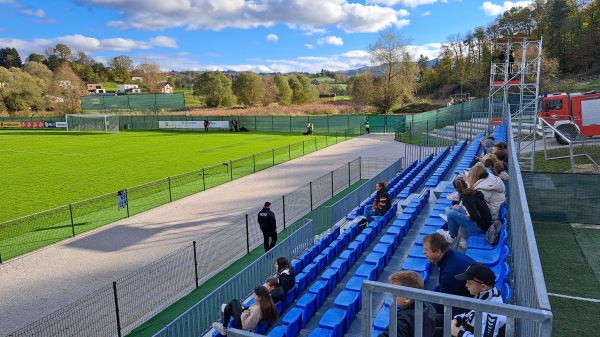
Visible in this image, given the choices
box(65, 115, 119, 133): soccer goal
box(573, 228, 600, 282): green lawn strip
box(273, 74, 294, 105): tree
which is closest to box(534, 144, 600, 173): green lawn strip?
box(573, 228, 600, 282): green lawn strip

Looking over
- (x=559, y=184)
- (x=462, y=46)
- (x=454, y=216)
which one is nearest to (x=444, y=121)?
(x=559, y=184)

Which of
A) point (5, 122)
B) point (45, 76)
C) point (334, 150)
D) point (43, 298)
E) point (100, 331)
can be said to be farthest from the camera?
point (45, 76)

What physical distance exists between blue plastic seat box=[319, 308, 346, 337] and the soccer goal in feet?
180

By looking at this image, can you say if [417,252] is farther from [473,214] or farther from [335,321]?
[335,321]

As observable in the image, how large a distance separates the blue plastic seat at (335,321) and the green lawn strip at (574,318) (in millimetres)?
3851

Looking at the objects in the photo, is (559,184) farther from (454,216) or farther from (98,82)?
(98,82)

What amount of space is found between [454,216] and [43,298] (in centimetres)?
904

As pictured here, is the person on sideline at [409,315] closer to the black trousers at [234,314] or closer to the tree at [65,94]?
the black trousers at [234,314]

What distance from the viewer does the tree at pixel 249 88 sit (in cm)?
7875

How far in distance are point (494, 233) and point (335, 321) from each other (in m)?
2.50

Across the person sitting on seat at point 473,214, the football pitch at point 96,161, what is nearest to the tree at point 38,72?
the football pitch at point 96,161

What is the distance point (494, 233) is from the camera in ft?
18.7

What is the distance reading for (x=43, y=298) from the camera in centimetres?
941

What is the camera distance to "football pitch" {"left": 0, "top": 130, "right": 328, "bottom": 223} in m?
19.8
